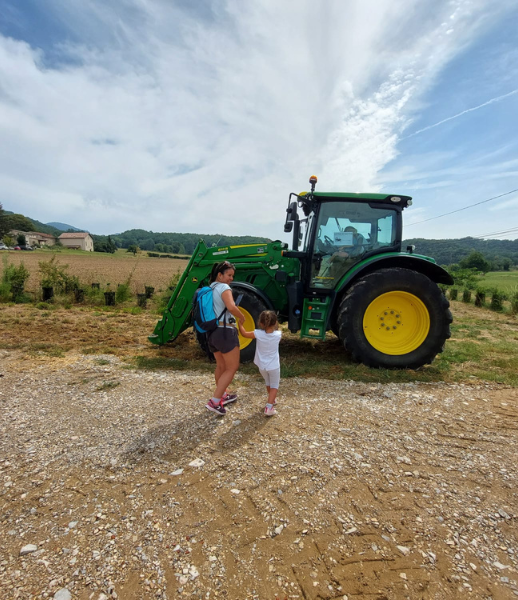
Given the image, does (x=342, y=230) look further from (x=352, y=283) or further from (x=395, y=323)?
(x=395, y=323)

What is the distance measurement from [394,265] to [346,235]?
0.87m

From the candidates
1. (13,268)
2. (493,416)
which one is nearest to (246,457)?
(493,416)

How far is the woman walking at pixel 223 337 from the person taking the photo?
3352 mm

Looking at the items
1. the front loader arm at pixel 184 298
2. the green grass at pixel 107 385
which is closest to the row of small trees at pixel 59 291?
the front loader arm at pixel 184 298

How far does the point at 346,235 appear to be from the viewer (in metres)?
5.28

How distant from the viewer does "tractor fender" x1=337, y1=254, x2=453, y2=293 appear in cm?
498

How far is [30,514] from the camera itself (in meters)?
2.12

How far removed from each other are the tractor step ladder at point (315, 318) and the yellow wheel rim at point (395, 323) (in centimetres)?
60

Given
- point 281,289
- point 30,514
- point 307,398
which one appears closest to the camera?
point 30,514

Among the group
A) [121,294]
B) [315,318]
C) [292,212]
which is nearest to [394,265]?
[315,318]

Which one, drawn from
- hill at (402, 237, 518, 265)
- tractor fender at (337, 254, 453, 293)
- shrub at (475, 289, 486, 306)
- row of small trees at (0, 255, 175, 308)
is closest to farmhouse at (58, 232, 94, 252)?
hill at (402, 237, 518, 265)

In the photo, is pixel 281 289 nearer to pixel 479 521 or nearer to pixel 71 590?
pixel 479 521

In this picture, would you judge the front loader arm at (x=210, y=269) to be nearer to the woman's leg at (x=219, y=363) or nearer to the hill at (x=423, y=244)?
the hill at (x=423, y=244)

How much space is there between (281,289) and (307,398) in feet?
7.06
